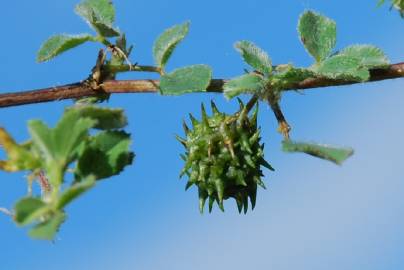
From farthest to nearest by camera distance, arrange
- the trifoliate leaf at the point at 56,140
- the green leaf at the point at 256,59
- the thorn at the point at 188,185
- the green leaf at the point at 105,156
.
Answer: the thorn at the point at 188,185 → the green leaf at the point at 256,59 → the green leaf at the point at 105,156 → the trifoliate leaf at the point at 56,140

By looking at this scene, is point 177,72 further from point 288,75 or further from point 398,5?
point 398,5

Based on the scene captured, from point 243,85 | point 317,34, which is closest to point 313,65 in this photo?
point 317,34

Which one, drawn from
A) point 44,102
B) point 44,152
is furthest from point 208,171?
point 44,152

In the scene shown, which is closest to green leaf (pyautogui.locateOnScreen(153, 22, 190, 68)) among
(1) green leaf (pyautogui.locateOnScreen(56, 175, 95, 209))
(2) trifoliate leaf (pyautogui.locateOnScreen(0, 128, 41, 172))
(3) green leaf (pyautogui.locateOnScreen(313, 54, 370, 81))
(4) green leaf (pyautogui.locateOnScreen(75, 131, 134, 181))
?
(3) green leaf (pyautogui.locateOnScreen(313, 54, 370, 81))

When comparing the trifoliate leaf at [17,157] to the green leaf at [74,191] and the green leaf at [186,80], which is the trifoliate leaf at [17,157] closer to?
the green leaf at [74,191]

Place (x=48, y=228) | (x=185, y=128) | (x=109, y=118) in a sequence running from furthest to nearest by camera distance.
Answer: (x=185, y=128), (x=109, y=118), (x=48, y=228)

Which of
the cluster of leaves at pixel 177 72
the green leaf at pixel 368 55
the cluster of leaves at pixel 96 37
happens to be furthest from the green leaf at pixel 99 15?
the green leaf at pixel 368 55
